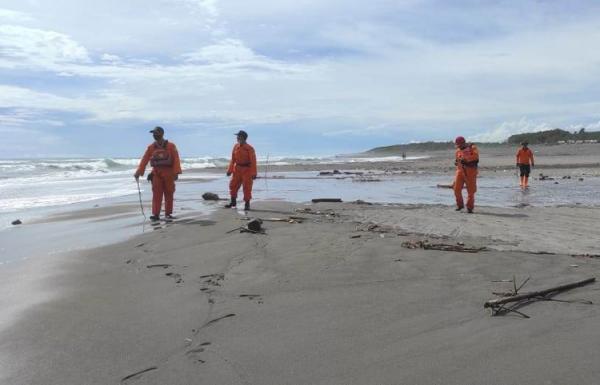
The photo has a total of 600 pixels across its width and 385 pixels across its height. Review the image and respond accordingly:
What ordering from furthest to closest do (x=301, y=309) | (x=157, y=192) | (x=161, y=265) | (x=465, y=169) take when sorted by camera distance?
(x=465, y=169) < (x=157, y=192) < (x=161, y=265) < (x=301, y=309)

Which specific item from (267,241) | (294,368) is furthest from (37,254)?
(294,368)

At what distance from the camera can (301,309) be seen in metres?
4.21

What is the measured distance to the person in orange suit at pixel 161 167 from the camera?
10.6 metres

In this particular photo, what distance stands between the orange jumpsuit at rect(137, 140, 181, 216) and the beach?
2.47 meters

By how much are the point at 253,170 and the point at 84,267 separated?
20.5ft

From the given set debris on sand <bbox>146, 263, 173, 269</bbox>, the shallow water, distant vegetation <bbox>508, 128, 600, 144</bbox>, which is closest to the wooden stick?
debris on sand <bbox>146, 263, 173, 269</bbox>

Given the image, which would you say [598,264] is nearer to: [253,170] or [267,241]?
[267,241]

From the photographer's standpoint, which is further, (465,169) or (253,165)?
(253,165)

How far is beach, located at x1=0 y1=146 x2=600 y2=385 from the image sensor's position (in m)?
3.12

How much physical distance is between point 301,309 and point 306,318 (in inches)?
8.6

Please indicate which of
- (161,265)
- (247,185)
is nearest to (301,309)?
(161,265)

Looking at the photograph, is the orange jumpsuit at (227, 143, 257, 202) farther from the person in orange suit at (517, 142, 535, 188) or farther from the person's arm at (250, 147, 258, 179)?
the person in orange suit at (517, 142, 535, 188)

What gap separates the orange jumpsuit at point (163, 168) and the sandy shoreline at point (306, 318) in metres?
3.54

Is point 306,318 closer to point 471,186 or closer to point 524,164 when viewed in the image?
point 471,186
